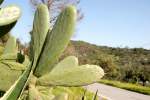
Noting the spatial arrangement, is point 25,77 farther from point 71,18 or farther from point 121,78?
point 121,78

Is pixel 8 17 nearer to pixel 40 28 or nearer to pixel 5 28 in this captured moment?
pixel 5 28

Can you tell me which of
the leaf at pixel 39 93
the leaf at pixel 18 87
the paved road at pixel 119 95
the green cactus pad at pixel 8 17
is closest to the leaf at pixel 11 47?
the leaf at pixel 39 93

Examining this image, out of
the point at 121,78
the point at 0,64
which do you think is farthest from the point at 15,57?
the point at 121,78

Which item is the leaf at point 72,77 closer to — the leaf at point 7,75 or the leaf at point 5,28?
the leaf at point 7,75

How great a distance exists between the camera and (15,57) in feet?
4.85

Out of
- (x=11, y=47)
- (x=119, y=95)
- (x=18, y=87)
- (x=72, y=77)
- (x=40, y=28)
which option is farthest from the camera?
(x=119, y=95)

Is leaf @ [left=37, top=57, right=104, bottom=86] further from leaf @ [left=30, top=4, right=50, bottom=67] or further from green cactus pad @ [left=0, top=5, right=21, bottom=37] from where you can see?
green cactus pad @ [left=0, top=5, right=21, bottom=37]

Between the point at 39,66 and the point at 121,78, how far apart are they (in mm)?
68615

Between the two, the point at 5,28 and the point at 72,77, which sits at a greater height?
the point at 5,28

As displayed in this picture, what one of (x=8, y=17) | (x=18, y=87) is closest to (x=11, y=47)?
(x=8, y=17)

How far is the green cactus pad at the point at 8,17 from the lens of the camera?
1185mm

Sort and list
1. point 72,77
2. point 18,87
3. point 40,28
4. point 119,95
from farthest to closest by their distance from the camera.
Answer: point 119,95, point 72,77, point 40,28, point 18,87

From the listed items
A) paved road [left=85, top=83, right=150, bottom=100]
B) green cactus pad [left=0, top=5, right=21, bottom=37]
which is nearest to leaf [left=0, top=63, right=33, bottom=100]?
green cactus pad [left=0, top=5, right=21, bottom=37]

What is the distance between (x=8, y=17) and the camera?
1188 millimetres
